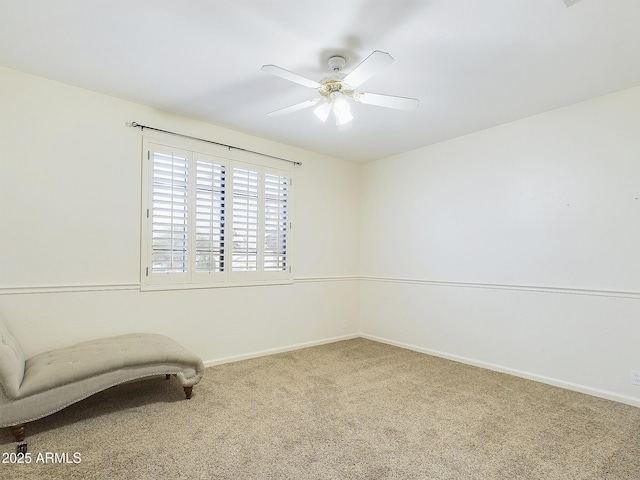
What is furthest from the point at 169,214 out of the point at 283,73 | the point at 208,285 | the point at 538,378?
the point at 538,378

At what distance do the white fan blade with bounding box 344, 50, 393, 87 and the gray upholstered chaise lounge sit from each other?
2.35 metres

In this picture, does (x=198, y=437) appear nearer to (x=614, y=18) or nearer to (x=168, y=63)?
(x=168, y=63)

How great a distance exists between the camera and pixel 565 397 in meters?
2.95

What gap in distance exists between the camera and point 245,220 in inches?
157

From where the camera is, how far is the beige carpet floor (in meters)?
1.90

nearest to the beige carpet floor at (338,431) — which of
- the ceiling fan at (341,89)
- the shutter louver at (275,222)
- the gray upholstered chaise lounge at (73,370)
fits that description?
the gray upholstered chaise lounge at (73,370)

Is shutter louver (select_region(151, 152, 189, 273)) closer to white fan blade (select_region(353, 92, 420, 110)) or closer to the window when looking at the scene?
Result: the window

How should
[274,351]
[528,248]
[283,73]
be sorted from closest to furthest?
1. [283,73]
2. [528,248]
3. [274,351]

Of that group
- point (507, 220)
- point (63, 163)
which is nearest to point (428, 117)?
point (507, 220)

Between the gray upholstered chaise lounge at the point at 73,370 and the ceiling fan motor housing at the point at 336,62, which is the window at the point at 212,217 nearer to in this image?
the gray upholstered chaise lounge at the point at 73,370

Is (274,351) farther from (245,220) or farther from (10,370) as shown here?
(10,370)

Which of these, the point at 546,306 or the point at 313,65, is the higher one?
the point at 313,65

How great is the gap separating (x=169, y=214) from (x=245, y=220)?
2.75 ft

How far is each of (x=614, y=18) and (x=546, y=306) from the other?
7.76ft
